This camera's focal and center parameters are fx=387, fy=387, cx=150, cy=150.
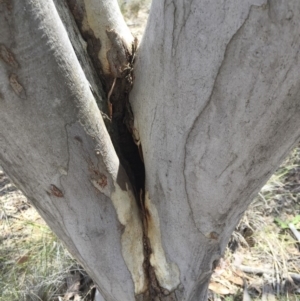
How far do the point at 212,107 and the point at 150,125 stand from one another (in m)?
0.18

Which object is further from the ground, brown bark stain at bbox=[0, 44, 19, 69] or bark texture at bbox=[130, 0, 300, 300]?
brown bark stain at bbox=[0, 44, 19, 69]

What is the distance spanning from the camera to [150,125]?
780 millimetres

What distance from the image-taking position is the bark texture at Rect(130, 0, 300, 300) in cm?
54

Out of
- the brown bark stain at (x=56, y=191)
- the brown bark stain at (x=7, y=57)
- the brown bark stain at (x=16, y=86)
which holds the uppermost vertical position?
the brown bark stain at (x=7, y=57)

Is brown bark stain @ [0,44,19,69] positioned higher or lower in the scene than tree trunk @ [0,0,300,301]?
higher

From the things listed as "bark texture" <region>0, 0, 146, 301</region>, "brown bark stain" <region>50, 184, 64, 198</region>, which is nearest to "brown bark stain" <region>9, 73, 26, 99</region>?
"bark texture" <region>0, 0, 146, 301</region>

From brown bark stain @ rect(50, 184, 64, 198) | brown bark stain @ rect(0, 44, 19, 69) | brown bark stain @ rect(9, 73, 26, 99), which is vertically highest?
brown bark stain @ rect(0, 44, 19, 69)

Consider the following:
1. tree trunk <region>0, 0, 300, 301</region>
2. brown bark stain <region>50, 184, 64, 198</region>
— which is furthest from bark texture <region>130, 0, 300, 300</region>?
brown bark stain <region>50, 184, 64, 198</region>

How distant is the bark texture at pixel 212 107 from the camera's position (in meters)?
0.54

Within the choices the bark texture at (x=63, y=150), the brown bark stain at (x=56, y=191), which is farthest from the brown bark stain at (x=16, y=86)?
the brown bark stain at (x=56, y=191)

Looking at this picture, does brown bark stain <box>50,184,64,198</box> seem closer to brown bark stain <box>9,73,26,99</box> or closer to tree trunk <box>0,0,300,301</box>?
tree trunk <box>0,0,300,301</box>

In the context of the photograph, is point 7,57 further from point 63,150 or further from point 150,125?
point 150,125

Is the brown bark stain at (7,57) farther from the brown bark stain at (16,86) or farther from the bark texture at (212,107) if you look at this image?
the bark texture at (212,107)

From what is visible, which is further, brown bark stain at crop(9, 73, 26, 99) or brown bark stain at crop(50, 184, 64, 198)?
brown bark stain at crop(50, 184, 64, 198)
